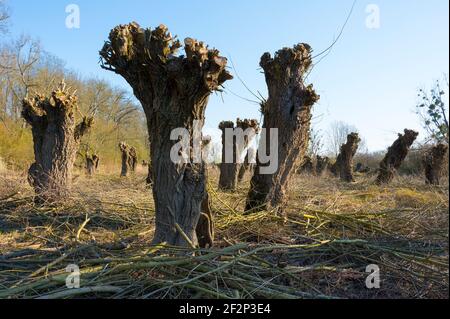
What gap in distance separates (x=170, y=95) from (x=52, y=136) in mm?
5215

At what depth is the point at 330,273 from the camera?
4023 millimetres

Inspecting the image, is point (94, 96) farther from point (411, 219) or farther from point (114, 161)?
point (411, 219)

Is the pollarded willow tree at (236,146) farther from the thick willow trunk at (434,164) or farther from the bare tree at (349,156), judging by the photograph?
the bare tree at (349,156)

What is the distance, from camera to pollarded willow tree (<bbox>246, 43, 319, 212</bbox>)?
6848mm

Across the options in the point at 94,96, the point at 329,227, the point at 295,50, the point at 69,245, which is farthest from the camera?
the point at 94,96

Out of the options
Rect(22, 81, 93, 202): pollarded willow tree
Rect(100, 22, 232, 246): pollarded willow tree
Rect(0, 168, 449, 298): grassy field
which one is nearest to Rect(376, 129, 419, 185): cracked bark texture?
Rect(0, 168, 449, 298): grassy field

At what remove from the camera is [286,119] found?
687 centimetres

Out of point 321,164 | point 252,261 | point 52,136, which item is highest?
point 52,136

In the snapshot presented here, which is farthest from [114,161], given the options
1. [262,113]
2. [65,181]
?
[262,113]

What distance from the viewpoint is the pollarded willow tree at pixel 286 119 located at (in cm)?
685

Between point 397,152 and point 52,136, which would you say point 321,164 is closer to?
point 397,152

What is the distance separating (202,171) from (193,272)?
1.26 m

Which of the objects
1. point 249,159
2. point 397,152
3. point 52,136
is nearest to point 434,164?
point 397,152
